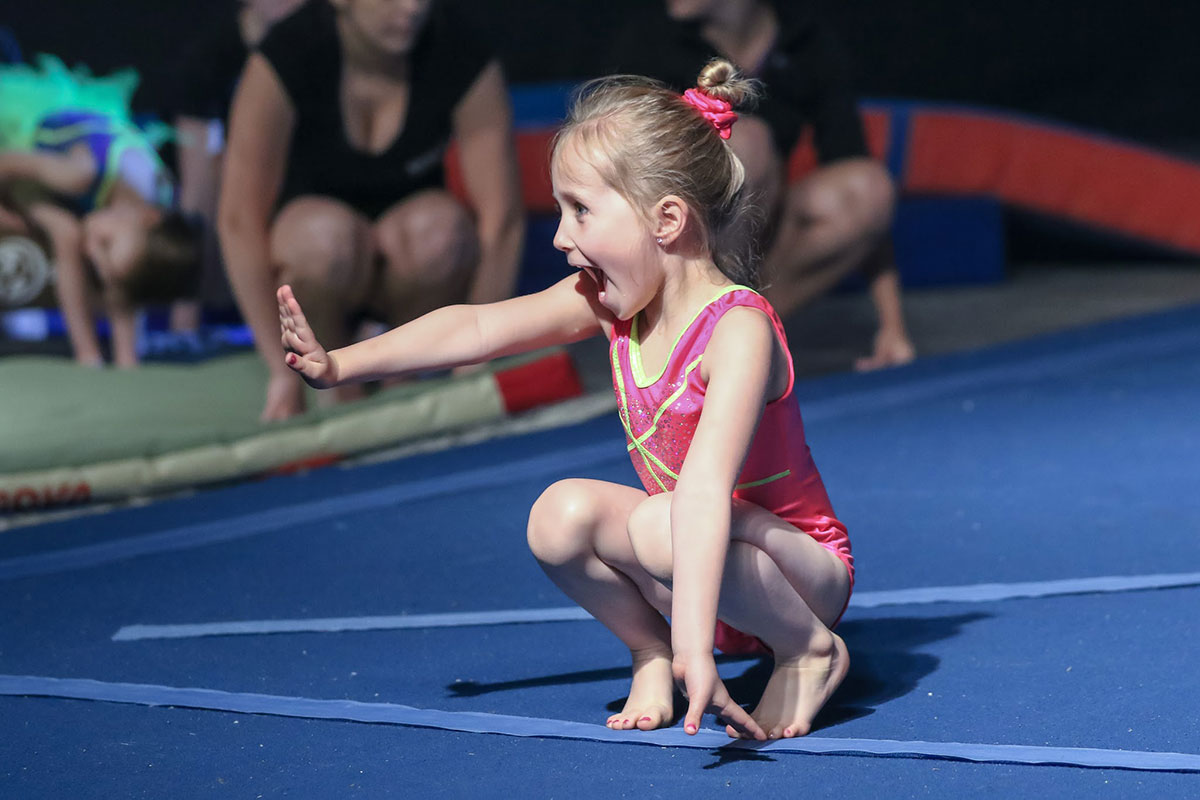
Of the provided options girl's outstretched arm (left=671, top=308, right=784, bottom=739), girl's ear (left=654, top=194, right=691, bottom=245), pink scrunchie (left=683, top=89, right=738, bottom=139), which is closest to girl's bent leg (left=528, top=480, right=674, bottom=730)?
girl's outstretched arm (left=671, top=308, right=784, bottom=739)

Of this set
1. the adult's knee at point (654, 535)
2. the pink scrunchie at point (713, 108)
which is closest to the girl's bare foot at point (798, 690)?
the adult's knee at point (654, 535)

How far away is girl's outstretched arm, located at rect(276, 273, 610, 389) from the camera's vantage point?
4.49 feet

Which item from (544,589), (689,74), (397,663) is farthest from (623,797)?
(689,74)

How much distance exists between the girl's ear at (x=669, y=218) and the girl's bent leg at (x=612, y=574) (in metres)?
0.24

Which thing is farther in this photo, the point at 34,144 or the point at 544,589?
the point at 34,144

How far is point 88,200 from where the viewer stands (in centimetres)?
437

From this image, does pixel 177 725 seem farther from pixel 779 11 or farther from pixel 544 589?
pixel 779 11

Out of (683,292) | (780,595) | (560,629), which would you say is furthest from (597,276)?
(560,629)

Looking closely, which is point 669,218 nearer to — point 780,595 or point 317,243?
point 780,595

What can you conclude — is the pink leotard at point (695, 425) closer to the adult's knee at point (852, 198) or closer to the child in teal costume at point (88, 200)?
the adult's knee at point (852, 198)

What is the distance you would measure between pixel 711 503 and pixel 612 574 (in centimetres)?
21

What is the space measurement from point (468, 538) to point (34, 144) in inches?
119

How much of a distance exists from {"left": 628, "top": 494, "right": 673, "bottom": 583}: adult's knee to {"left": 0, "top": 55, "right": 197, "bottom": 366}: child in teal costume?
2.97 m

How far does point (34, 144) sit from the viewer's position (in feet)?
14.5
